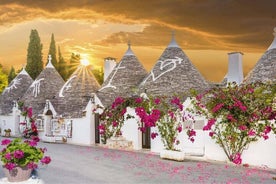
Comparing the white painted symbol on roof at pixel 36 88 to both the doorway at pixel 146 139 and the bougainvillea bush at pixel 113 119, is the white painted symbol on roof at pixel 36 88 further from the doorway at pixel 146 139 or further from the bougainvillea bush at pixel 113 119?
the doorway at pixel 146 139

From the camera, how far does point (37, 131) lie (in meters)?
33.7

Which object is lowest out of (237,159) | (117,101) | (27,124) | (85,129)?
(237,159)

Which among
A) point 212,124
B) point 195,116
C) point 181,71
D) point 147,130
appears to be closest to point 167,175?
point 212,124

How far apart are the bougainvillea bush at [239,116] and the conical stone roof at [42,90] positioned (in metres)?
19.9

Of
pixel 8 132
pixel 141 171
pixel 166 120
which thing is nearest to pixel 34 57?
pixel 8 132

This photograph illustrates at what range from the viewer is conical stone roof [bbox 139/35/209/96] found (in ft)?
82.8

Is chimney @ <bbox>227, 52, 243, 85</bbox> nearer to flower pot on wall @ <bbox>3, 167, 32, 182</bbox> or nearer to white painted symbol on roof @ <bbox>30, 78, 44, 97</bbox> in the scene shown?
flower pot on wall @ <bbox>3, 167, 32, 182</bbox>

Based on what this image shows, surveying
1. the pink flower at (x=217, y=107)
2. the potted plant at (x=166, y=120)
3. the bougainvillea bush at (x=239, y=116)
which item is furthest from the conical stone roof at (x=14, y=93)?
the pink flower at (x=217, y=107)

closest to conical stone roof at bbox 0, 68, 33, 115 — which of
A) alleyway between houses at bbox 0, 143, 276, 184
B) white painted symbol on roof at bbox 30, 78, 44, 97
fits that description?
white painted symbol on roof at bbox 30, 78, 44, 97

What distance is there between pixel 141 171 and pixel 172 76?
36.7 feet

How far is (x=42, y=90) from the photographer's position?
36.4 meters

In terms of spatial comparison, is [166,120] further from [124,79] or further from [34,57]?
[34,57]

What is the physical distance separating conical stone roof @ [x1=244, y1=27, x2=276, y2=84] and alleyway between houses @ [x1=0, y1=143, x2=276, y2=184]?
5.52 metres

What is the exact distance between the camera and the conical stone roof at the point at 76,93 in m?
31.5
